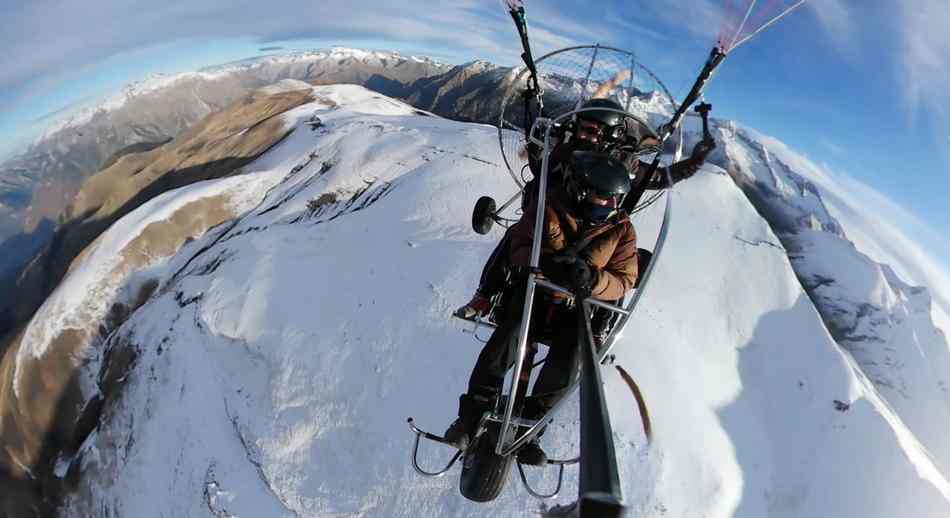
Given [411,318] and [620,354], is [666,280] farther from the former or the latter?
[411,318]

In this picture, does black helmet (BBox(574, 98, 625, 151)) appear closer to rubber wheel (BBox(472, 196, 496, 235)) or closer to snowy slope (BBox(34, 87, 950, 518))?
rubber wheel (BBox(472, 196, 496, 235))

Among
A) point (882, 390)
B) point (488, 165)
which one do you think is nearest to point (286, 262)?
point (488, 165)

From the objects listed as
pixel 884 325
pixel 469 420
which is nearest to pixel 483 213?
pixel 469 420

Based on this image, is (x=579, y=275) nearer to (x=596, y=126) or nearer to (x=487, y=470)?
(x=487, y=470)

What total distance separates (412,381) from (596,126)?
43.4 feet

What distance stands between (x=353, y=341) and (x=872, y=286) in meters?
81.9

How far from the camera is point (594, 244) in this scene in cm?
482

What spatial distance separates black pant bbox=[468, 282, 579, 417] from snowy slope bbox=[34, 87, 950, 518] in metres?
10.7

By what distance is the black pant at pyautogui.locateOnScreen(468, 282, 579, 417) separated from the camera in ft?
17.5

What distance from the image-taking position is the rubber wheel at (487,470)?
212 inches

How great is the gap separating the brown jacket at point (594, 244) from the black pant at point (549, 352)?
71 cm

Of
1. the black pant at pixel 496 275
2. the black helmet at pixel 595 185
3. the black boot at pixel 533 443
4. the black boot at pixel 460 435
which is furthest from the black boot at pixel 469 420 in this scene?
the black helmet at pixel 595 185

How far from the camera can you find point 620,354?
17.8 metres

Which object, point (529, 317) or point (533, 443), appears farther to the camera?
point (533, 443)
